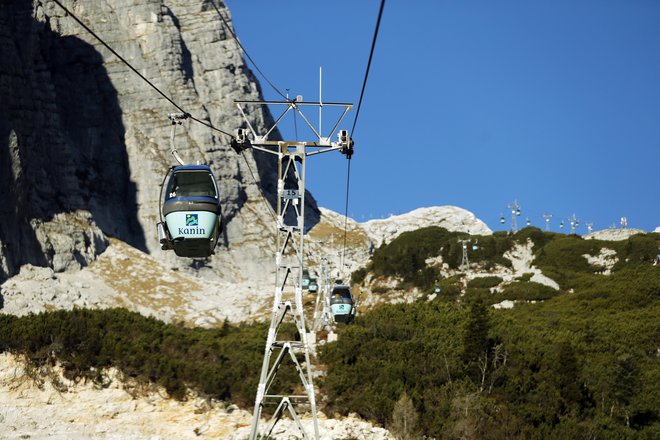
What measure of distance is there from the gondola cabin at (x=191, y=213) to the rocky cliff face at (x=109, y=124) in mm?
93667

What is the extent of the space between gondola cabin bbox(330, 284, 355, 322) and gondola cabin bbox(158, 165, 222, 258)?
98.6ft

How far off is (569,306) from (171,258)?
72549mm

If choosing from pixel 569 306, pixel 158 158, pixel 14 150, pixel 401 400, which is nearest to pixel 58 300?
pixel 14 150

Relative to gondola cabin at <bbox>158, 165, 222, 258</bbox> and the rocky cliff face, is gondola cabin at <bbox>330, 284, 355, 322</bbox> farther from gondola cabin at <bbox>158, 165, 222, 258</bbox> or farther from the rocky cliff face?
the rocky cliff face

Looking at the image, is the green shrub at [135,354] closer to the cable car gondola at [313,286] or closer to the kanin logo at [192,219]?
the cable car gondola at [313,286]

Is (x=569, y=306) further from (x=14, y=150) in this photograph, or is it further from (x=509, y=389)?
(x=14, y=150)

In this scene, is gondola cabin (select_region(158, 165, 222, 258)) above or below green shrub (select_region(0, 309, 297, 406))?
above

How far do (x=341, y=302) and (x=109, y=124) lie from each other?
346ft

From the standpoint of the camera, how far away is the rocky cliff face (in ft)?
389

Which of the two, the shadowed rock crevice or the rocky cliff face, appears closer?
the shadowed rock crevice

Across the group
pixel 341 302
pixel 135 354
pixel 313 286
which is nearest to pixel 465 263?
pixel 313 286

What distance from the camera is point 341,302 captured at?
5219 centimetres

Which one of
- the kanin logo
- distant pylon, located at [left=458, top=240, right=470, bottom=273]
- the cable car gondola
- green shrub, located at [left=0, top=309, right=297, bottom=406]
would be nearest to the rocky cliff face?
distant pylon, located at [left=458, top=240, right=470, bottom=273]

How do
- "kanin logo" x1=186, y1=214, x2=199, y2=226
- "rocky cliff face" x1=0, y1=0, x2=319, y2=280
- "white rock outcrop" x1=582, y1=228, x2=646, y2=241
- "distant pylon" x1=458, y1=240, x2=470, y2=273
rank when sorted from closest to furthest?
"kanin logo" x1=186, y1=214, x2=199, y2=226, "distant pylon" x1=458, y1=240, x2=470, y2=273, "rocky cliff face" x1=0, y1=0, x2=319, y2=280, "white rock outcrop" x1=582, y1=228, x2=646, y2=241
